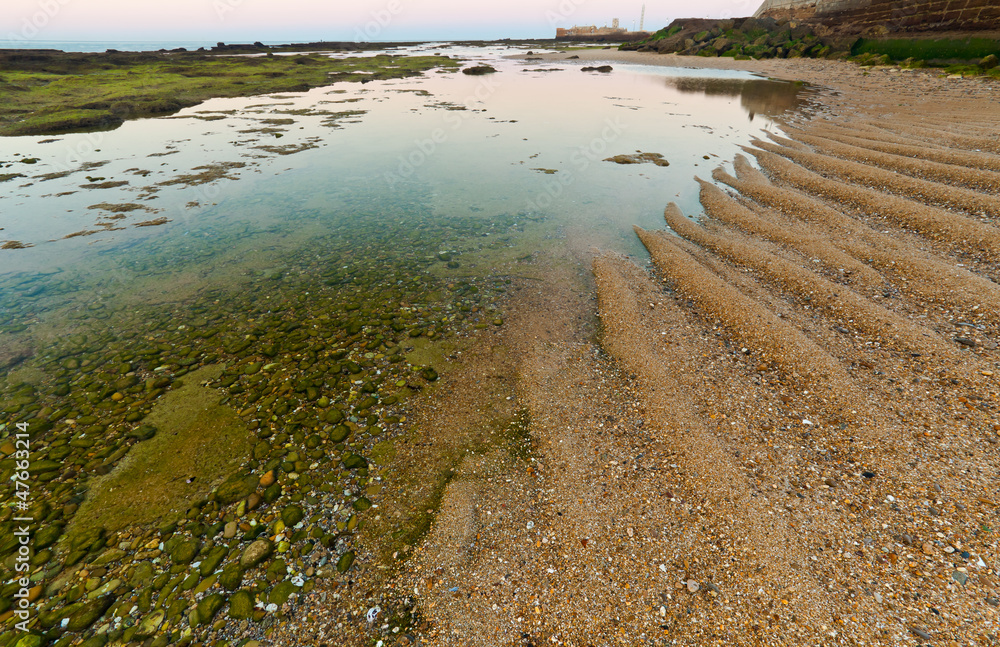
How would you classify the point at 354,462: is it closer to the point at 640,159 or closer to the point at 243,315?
the point at 243,315

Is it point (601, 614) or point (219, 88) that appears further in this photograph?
point (219, 88)

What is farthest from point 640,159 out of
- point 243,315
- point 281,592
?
point 281,592

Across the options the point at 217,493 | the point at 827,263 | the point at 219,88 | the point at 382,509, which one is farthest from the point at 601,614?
the point at 219,88

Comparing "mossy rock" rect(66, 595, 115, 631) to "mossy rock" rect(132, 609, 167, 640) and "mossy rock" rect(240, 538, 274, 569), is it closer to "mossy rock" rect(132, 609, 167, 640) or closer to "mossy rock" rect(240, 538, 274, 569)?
"mossy rock" rect(132, 609, 167, 640)

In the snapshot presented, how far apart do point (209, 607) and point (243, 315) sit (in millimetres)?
9179

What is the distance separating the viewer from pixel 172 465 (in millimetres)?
7891

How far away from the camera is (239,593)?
5.75 meters

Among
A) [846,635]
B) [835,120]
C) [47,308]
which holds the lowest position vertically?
[846,635]

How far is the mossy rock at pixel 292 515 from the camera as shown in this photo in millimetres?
6723

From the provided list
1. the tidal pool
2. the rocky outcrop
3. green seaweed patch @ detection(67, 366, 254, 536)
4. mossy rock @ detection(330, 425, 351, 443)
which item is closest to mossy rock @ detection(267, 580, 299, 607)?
the tidal pool

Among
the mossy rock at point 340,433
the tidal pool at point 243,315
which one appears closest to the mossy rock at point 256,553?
the tidal pool at point 243,315

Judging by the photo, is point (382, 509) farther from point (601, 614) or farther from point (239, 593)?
point (601, 614)

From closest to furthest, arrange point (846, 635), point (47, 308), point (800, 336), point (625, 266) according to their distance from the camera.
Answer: point (846, 635) < point (800, 336) < point (47, 308) < point (625, 266)

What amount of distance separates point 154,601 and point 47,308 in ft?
43.3
